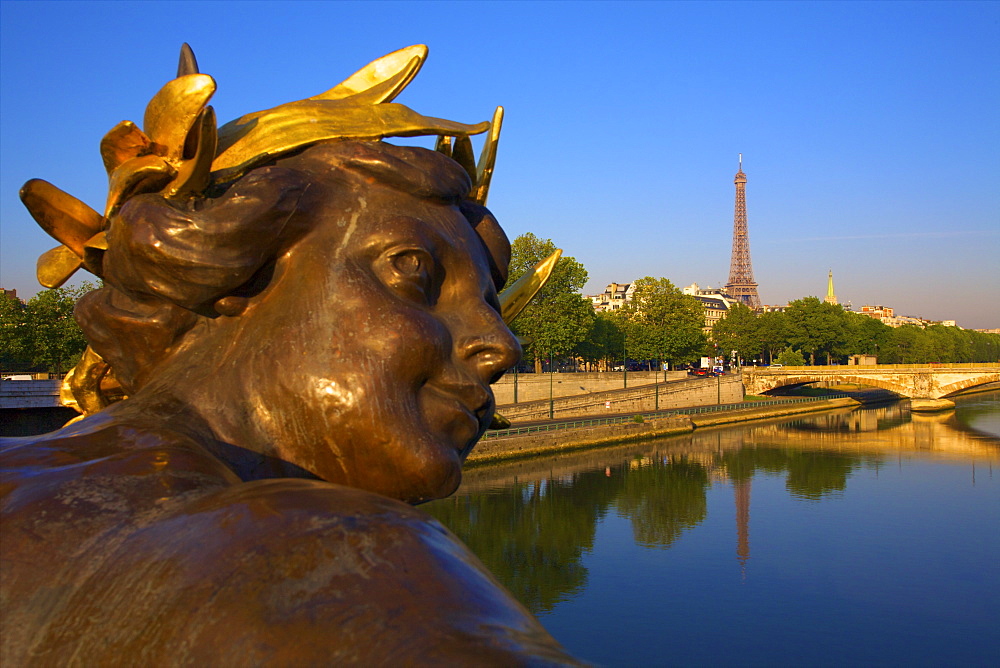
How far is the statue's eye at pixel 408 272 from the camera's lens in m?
1.38

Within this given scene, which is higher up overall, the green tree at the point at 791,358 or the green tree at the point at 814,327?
the green tree at the point at 814,327

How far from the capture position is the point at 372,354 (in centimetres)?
130

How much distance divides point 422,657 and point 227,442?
76cm

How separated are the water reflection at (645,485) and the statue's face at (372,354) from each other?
12334mm

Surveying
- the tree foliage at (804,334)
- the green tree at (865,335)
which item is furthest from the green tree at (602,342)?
the green tree at (865,335)

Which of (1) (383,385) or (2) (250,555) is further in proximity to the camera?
(1) (383,385)

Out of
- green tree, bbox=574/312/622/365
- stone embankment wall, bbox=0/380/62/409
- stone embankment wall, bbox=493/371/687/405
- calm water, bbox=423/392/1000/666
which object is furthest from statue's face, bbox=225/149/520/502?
green tree, bbox=574/312/622/365

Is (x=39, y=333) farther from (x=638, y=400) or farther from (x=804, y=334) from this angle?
(x=804, y=334)

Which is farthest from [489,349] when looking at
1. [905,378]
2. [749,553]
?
[905,378]

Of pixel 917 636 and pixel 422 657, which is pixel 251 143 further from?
pixel 917 636

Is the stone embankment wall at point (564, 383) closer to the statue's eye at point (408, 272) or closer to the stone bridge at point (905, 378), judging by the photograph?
the stone bridge at point (905, 378)

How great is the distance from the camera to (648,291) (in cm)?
4959

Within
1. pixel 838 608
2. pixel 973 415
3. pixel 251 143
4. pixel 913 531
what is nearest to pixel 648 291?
pixel 973 415

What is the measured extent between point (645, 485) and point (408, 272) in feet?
75.6
